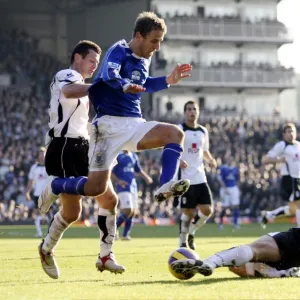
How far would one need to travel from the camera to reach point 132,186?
24750 mm

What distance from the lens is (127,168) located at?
80.5 ft

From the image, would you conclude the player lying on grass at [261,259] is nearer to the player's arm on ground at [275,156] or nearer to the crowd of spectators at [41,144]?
the player's arm on ground at [275,156]

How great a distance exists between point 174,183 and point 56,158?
2042 millimetres

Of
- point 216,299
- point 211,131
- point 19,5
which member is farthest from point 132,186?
point 19,5

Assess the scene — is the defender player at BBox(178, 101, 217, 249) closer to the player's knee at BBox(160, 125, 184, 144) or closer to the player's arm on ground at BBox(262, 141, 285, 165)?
the player's arm on ground at BBox(262, 141, 285, 165)

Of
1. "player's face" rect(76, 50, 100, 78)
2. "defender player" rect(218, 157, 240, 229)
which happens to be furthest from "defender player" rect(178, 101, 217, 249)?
"defender player" rect(218, 157, 240, 229)

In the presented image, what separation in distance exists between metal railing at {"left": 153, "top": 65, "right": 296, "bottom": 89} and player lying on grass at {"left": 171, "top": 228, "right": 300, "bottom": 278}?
2090 inches

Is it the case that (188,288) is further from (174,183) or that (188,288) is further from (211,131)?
(211,131)

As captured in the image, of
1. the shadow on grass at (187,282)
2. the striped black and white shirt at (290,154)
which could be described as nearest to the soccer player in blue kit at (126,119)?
the shadow on grass at (187,282)

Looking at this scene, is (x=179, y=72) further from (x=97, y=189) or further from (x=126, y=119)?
(x=97, y=189)

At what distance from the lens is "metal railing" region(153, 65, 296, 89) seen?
64.9m

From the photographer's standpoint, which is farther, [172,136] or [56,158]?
[56,158]

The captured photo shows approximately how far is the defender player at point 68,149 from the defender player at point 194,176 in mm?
6523

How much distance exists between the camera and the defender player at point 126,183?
23.8 m
